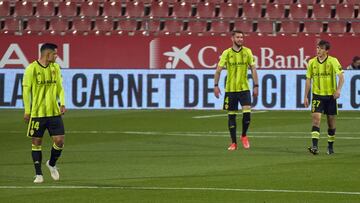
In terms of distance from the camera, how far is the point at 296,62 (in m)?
33.6

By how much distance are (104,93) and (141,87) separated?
105 cm

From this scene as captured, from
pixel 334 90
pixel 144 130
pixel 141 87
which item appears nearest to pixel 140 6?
pixel 141 87

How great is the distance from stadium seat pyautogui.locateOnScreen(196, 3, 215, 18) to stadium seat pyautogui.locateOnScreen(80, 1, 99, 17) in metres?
3.11

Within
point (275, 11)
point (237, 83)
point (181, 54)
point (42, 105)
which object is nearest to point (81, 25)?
point (181, 54)

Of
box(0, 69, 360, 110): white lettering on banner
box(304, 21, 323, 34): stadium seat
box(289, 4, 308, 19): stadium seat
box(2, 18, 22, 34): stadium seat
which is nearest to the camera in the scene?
box(0, 69, 360, 110): white lettering on banner

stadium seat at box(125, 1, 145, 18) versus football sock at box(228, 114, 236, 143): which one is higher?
stadium seat at box(125, 1, 145, 18)

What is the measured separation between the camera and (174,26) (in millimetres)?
35031

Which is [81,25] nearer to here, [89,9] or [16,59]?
[89,9]

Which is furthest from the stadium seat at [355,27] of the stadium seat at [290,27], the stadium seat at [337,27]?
A: the stadium seat at [290,27]

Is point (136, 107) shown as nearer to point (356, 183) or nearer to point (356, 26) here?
point (356, 26)

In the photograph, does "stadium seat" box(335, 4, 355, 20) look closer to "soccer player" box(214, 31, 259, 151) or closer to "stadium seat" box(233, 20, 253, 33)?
"stadium seat" box(233, 20, 253, 33)

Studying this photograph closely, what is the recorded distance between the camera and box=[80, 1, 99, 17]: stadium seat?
117ft

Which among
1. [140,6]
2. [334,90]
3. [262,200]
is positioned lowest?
[262,200]

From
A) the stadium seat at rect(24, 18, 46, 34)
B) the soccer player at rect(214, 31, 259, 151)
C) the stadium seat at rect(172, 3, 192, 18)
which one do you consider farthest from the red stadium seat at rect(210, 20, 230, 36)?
the soccer player at rect(214, 31, 259, 151)
